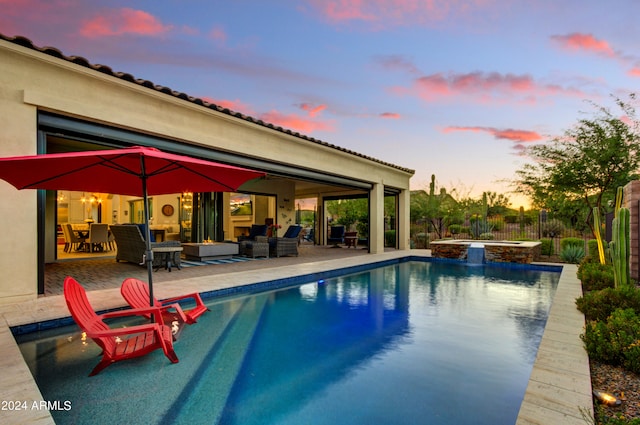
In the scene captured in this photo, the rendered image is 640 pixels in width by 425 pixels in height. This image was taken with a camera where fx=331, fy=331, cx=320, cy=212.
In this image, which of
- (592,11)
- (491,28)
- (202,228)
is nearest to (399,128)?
(491,28)

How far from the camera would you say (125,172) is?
4.32 m

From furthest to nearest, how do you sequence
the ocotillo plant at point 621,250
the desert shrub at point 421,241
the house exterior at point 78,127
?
the desert shrub at point 421,241, the house exterior at point 78,127, the ocotillo plant at point 621,250

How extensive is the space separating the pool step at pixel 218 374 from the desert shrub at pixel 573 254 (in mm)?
11783

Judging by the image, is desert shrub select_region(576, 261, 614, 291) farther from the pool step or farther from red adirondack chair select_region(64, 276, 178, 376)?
red adirondack chair select_region(64, 276, 178, 376)

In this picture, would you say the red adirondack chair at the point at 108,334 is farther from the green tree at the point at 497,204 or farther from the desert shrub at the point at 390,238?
the green tree at the point at 497,204

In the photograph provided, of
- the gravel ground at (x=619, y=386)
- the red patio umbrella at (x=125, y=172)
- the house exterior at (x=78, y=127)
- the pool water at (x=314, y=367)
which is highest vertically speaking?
the house exterior at (x=78, y=127)

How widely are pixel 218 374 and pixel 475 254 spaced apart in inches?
457

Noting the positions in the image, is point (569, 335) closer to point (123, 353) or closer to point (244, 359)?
point (244, 359)

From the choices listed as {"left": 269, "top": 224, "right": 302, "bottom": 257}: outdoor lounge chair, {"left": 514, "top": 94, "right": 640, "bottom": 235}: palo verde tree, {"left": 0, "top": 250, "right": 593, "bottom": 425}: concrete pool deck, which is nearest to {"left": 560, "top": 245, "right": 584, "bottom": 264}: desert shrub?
{"left": 514, "top": 94, "right": 640, "bottom": 235}: palo verde tree

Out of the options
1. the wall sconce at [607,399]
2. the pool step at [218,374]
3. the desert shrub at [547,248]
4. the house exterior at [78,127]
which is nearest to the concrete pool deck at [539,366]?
the wall sconce at [607,399]

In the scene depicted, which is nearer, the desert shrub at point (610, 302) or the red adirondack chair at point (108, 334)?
the red adirondack chair at point (108, 334)

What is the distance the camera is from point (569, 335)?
161 inches

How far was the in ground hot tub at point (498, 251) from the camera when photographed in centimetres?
1171

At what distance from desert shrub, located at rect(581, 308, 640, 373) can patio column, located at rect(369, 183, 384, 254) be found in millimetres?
10969
